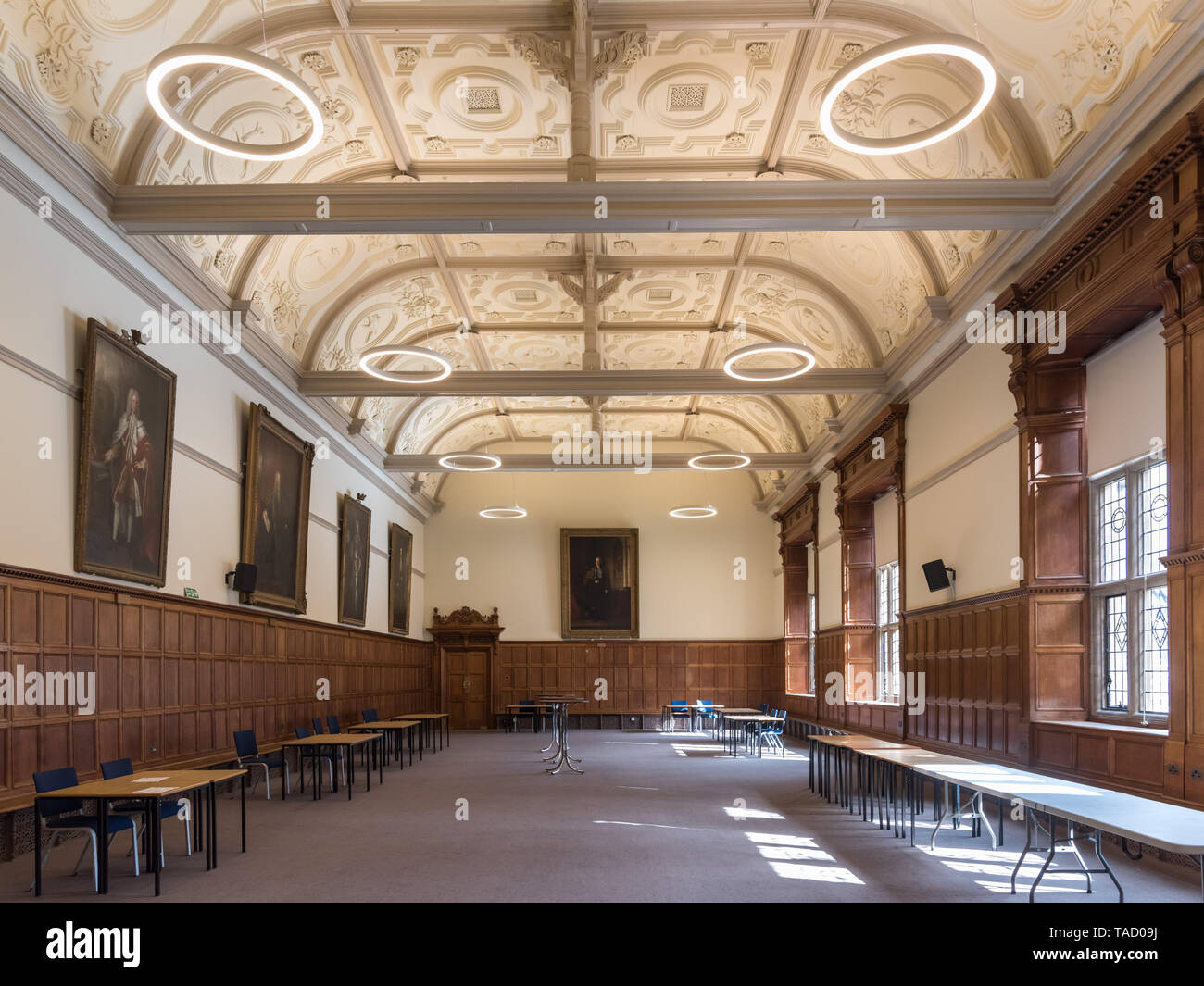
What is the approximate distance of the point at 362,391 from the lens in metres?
16.7

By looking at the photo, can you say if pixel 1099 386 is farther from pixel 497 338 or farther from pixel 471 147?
pixel 497 338

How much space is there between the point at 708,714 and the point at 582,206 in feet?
56.5

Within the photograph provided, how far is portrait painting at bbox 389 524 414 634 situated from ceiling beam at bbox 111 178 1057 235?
1501 centimetres

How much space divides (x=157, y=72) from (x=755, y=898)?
293 inches

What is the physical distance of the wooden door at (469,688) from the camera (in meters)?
28.8

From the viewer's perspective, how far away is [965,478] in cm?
A: 1337

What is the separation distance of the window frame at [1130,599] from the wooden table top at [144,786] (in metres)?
8.49

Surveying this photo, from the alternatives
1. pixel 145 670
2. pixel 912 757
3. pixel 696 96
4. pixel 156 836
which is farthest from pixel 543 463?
pixel 156 836

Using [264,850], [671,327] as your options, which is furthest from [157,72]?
[671,327]

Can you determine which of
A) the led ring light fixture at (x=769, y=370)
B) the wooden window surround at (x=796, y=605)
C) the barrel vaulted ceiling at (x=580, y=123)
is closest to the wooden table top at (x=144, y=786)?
the barrel vaulted ceiling at (x=580, y=123)

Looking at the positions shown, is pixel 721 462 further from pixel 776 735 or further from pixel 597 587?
pixel 597 587

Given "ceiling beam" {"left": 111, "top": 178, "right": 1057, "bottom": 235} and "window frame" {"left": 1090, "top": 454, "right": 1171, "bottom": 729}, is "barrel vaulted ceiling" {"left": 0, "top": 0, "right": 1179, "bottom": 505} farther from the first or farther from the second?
"window frame" {"left": 1090, "top": 454, "right": 1171, "bottom": 729}

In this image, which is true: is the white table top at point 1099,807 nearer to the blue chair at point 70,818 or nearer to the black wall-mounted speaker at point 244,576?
the blue chair at point 70,818

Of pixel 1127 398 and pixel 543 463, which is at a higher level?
pixel 543 463
